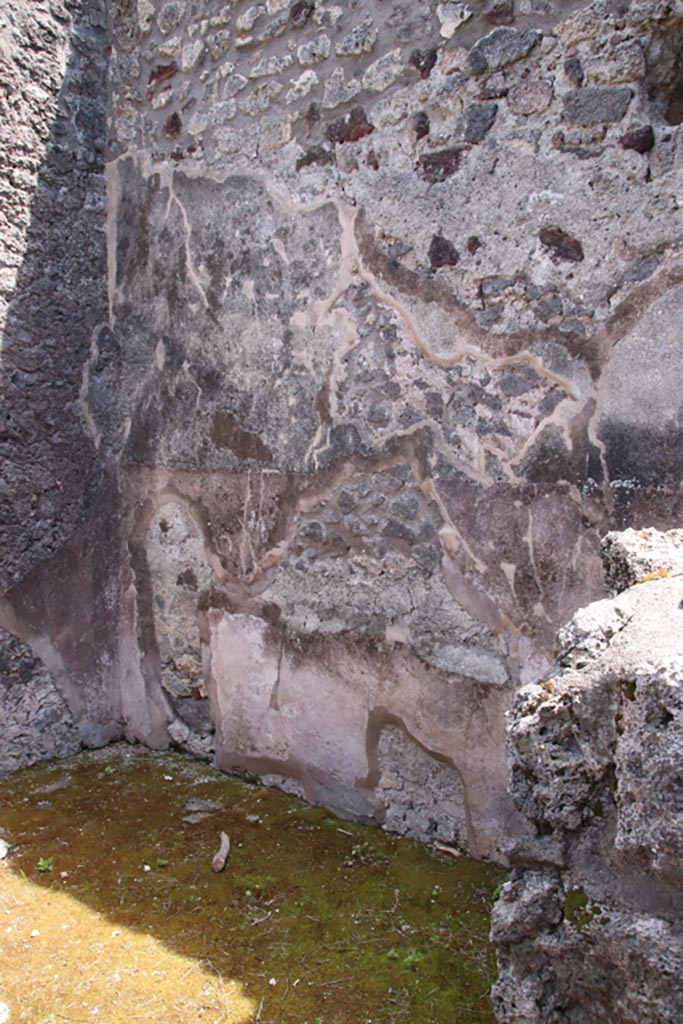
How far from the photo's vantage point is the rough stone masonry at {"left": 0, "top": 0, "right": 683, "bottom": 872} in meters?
2.05

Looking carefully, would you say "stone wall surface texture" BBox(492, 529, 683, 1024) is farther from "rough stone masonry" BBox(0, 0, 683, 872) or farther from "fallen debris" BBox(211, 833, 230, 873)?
"fallen debris" BBox(211, 833, 230, 873)

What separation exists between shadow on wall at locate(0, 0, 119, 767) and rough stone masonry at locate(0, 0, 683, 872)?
11 millimetres

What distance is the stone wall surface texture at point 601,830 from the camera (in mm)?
1111

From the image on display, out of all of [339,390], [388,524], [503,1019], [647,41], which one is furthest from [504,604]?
[647,41]

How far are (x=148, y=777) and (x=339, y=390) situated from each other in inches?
58.7

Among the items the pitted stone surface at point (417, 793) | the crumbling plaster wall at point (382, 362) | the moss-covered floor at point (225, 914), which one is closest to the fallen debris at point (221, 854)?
the moss-covered floor at point (225, 914)

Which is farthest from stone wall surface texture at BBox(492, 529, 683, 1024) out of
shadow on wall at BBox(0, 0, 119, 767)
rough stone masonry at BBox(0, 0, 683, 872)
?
shadow on wall at BBox(0, 0, 119, 767)

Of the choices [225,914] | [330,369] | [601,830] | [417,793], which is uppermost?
[330,369]

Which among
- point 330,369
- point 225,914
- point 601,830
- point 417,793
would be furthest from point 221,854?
point 601,830

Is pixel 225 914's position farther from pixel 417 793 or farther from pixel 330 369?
pixel 330 369

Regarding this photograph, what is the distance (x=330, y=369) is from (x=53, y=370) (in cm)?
105

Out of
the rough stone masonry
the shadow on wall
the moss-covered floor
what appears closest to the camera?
the moss-covered floor

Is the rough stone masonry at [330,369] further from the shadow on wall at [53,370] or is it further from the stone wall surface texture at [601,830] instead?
the stone wall surface texture at [601,830]

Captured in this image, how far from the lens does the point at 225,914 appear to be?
2.28m
